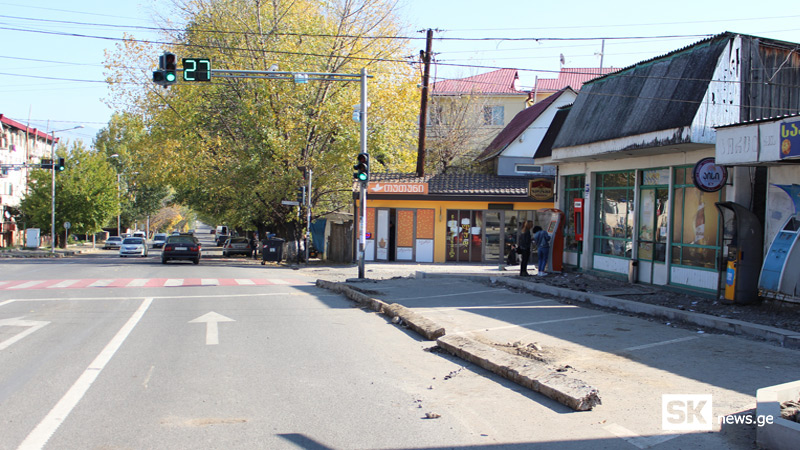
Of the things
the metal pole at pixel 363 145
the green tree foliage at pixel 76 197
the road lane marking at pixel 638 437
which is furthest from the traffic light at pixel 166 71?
the green tree foliage at pixel 76 197

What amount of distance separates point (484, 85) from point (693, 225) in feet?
113

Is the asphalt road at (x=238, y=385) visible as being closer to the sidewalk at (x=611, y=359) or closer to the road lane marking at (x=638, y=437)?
the sidewalk at (x=611, y=359)

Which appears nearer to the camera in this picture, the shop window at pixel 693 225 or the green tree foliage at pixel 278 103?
the shop window at pixel 693 225

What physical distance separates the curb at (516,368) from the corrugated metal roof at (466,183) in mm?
17645

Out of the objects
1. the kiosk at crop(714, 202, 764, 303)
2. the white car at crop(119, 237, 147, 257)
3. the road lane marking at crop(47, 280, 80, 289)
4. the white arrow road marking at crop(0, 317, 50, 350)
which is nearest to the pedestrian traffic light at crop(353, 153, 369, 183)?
the road lane marking at crop(47, 280, 80, 289)

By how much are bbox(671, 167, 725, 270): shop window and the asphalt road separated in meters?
7.75

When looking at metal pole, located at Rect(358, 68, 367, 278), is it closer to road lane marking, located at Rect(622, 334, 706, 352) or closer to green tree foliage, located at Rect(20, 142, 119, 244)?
road lane marking, located at Rect(622, 334, 706, 352)

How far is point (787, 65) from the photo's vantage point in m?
14.4

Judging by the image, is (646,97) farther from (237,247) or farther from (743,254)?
(237,247)

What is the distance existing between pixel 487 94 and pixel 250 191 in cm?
2061

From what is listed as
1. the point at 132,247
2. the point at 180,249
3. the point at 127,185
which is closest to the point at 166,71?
the point at 180,249

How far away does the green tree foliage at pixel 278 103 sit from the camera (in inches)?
1238

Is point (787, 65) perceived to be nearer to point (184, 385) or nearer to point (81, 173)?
point (184, 385)

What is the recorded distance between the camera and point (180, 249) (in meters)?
31.3
